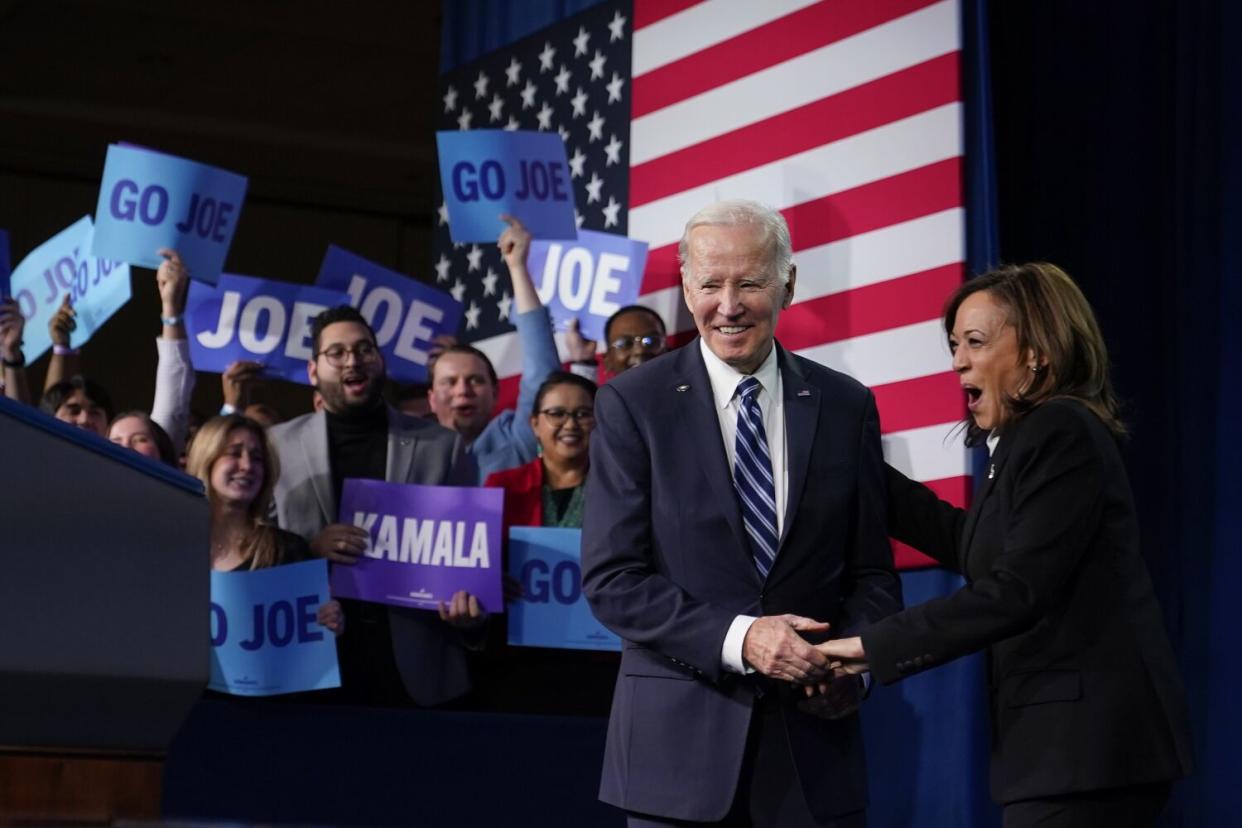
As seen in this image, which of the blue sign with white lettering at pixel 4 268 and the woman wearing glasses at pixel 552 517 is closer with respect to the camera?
the woman wearing glasses at pixel 552 517

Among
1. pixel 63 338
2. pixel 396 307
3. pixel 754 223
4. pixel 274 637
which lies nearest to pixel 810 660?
pixel 754 223

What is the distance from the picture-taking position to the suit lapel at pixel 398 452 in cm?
432

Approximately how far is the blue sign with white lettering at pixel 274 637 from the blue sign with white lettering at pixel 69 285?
58.1 inches

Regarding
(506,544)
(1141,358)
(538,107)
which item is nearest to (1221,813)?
(1141,358)

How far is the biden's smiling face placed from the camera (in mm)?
2291

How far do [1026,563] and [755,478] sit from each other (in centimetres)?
36

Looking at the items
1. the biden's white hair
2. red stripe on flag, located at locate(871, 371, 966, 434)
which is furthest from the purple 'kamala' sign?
the biden's white hair

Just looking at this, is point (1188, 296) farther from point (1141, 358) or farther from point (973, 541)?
point (973, 541)

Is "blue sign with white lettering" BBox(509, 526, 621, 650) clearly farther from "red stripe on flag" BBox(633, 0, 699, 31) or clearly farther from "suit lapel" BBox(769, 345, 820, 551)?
"red stripe on flag" BBox(633, 0, 699, 31)

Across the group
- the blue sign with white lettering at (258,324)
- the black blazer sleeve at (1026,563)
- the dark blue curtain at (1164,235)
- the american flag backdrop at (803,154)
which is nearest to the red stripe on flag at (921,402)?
the american flag backdrop at (803,154)

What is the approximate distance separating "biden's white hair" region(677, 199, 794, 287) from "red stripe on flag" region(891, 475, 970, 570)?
2.09 metres

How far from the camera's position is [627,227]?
5895mm

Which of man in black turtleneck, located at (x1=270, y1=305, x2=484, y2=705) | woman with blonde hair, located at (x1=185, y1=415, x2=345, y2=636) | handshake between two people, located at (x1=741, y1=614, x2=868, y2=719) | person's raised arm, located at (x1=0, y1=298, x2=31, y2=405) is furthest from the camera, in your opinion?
person's raised arm, located at (x1=0, y1=298, x2=31, y2=405)

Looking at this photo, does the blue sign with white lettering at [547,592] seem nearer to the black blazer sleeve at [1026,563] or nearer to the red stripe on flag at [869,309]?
the red stripe on flag at [869,309]
